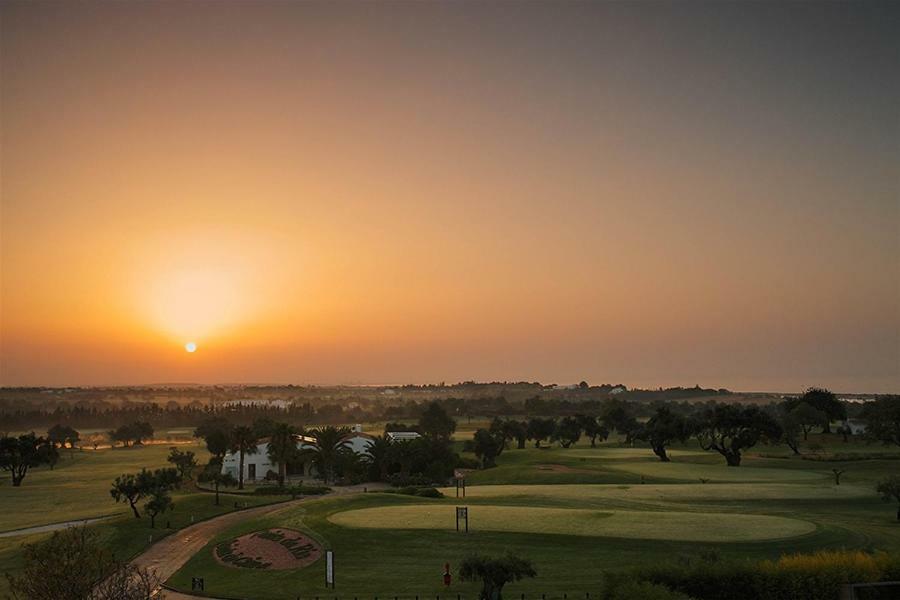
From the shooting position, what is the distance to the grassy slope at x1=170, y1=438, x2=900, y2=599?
46.2 meters

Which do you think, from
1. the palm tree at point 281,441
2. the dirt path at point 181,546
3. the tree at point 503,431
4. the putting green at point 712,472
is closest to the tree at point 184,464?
the palm tree at point 281,441

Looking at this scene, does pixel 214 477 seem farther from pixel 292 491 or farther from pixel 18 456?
pixel 18 456

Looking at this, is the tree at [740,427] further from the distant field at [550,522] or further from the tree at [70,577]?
the tree at [70,577]

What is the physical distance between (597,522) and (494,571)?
63.1 feet

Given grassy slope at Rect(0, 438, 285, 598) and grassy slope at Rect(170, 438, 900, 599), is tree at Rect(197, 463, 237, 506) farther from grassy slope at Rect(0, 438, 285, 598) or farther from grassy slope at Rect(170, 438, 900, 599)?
grassy slope at Rect(170, 438, 900, 599)

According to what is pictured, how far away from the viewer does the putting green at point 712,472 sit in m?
89.8

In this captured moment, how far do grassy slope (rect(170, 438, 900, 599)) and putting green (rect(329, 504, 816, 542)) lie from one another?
0.79 meters

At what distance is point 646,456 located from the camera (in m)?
119

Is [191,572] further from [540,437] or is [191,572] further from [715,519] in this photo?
[540,437]

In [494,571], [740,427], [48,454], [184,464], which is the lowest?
[184,464]

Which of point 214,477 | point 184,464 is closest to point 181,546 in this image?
point 214,477

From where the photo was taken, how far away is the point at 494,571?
39.6 metres

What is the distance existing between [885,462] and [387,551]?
77858 millimetres

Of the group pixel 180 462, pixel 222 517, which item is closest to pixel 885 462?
pixel 222 517
